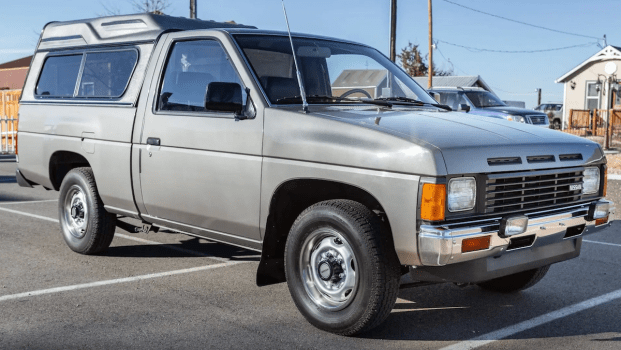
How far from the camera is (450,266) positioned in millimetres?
4211

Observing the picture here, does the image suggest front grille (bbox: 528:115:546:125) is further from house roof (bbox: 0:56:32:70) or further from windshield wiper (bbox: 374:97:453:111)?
house roof (bbox: 0:56:32:70)

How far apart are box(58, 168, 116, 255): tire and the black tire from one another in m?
3.41

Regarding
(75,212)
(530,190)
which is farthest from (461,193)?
(75,212)

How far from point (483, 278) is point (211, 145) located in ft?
7.03

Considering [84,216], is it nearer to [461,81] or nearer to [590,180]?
[590,180]

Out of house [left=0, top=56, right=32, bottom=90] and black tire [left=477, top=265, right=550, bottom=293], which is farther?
house [left=0, top=56, right=32, bottom=90]

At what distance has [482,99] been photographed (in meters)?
21.0

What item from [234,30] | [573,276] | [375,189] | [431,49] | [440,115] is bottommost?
[573,276]

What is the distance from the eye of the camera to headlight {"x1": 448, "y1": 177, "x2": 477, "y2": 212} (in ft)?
13.2

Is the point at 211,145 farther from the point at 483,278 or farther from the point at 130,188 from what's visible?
the point at 483,278

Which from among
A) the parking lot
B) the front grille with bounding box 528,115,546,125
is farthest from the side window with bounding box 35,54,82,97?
the front grille with bounding box 528,115,546,125

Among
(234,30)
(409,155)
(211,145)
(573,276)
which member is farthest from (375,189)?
(573,276)

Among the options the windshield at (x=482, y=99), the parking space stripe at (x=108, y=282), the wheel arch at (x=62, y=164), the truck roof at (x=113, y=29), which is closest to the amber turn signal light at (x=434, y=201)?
the parking space stripe at (x=108, y=282)

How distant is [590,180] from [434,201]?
5.05ft
